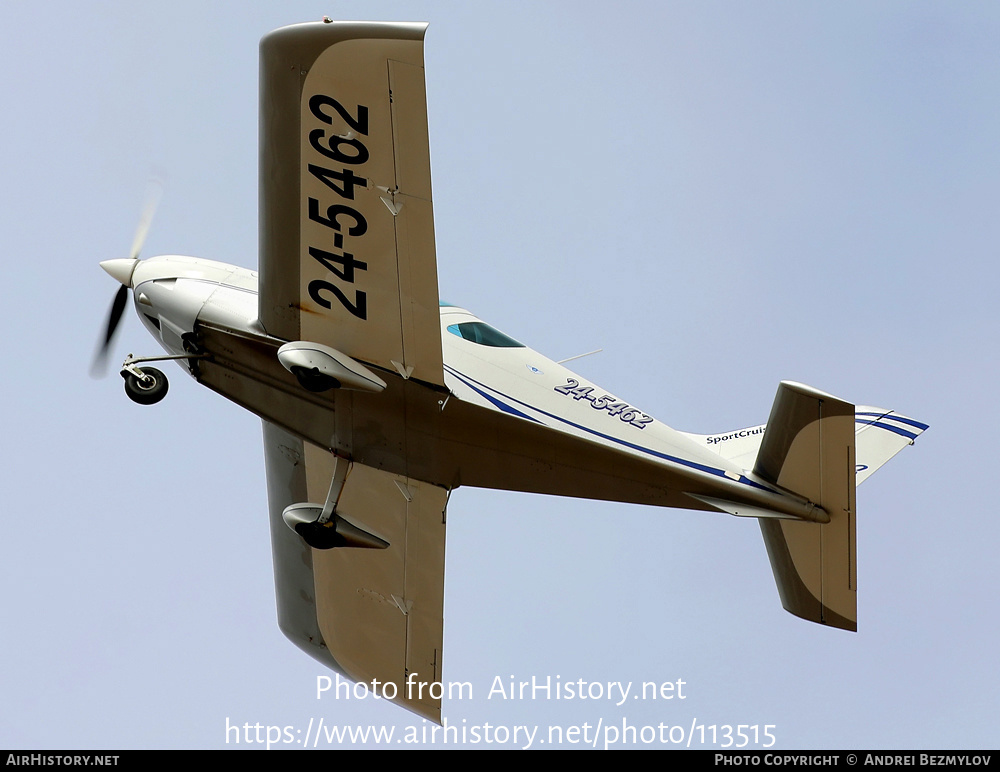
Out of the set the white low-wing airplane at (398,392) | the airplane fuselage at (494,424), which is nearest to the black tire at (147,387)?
the white low-wing airplane at (398,392)

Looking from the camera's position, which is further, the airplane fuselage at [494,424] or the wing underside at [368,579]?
the wing underside at [368,579]

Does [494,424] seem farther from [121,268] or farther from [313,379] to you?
[121,268]

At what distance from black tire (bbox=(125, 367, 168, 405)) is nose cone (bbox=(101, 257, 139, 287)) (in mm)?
1266

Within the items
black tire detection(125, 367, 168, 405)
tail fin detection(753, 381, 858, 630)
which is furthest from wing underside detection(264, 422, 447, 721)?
tail fin detection(753, 381, 858, 630)

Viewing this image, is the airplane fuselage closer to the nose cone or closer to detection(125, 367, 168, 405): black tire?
detection(125, 367, 168, 405): black tire

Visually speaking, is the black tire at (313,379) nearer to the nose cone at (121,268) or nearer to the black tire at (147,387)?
the black tire at (147,387)

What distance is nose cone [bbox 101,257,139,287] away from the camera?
1251 cm

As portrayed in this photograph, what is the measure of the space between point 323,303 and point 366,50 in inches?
89.3

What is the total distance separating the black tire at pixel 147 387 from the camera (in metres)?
11.6

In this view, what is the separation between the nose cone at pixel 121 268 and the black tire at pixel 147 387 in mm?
1266

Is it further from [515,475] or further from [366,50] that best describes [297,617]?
[366,50]

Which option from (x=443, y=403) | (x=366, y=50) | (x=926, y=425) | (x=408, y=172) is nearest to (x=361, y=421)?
(x=443, y=403)

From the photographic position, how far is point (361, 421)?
11461mm

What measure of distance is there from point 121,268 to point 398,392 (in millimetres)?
3480
